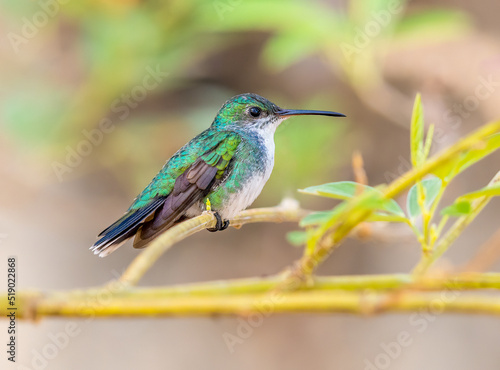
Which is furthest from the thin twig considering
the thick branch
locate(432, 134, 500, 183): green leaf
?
locate(432, 134, 500, 183): green leaf

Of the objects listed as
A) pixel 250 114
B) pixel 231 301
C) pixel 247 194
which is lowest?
pixel 231 301

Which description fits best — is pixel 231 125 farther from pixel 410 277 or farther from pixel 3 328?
pixel 3 328

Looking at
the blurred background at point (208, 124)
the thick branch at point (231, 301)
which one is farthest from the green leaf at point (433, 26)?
the thick branch at point (231, 301)

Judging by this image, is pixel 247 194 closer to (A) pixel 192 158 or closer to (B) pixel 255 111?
(A) pixel 192 158

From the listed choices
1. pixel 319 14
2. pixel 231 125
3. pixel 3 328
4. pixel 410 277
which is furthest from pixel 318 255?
pixel 3 328

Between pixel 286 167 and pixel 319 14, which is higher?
pixel 319 14

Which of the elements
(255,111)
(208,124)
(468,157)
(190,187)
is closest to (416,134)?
(468,157)

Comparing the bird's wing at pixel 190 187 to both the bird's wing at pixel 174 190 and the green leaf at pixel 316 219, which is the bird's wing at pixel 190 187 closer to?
the bird's wing at pixel 174 190
